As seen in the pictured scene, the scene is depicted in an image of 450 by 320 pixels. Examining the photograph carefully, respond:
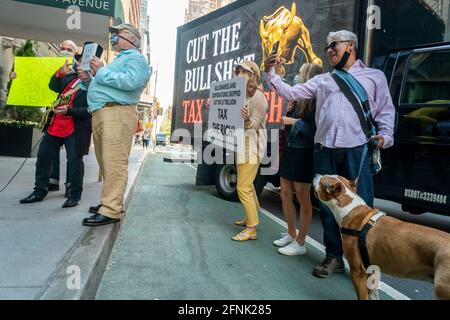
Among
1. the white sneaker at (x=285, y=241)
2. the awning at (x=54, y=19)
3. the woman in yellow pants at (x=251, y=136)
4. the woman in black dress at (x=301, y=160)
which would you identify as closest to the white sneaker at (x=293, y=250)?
the woman in black dress at (x=301, y=160)

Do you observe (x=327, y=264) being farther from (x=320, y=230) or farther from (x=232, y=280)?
(x=320, y=230)

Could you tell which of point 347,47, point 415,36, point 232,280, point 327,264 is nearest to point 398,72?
point 415,36

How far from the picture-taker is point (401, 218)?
639 centimetres

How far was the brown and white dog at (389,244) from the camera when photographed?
2109 millimetres

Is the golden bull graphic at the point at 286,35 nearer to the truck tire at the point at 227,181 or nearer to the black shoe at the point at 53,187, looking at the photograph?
→ the truck tire at the point at 227,181

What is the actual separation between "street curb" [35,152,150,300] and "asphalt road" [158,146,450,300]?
7.94 ft

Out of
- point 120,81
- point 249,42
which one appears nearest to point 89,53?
point 120,81

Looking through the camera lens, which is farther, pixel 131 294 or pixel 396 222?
pixel 131 294

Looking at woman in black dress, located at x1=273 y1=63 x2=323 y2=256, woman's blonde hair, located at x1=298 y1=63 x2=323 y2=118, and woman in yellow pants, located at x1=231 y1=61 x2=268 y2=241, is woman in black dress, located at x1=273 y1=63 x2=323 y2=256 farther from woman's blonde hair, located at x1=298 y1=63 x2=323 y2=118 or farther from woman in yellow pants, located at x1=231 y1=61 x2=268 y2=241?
woman in yellow pants, located at x1=231 y1=61 x2=268 y2=241

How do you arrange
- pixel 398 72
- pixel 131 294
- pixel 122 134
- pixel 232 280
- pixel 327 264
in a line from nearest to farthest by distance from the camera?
1. pixel 131 294
2. pixel 232 280
3. pixel 327 264
4. pixel 122 134
5. pixel 398 72

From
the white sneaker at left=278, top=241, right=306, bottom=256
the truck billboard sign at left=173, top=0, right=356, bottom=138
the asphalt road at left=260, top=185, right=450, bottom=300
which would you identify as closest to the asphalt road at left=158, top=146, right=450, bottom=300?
the asphalt road at left=260, top=185, right=450, bottom=300

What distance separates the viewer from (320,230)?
5.17 metres

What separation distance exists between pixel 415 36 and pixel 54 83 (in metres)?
4.67

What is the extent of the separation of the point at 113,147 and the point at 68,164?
113 cm
